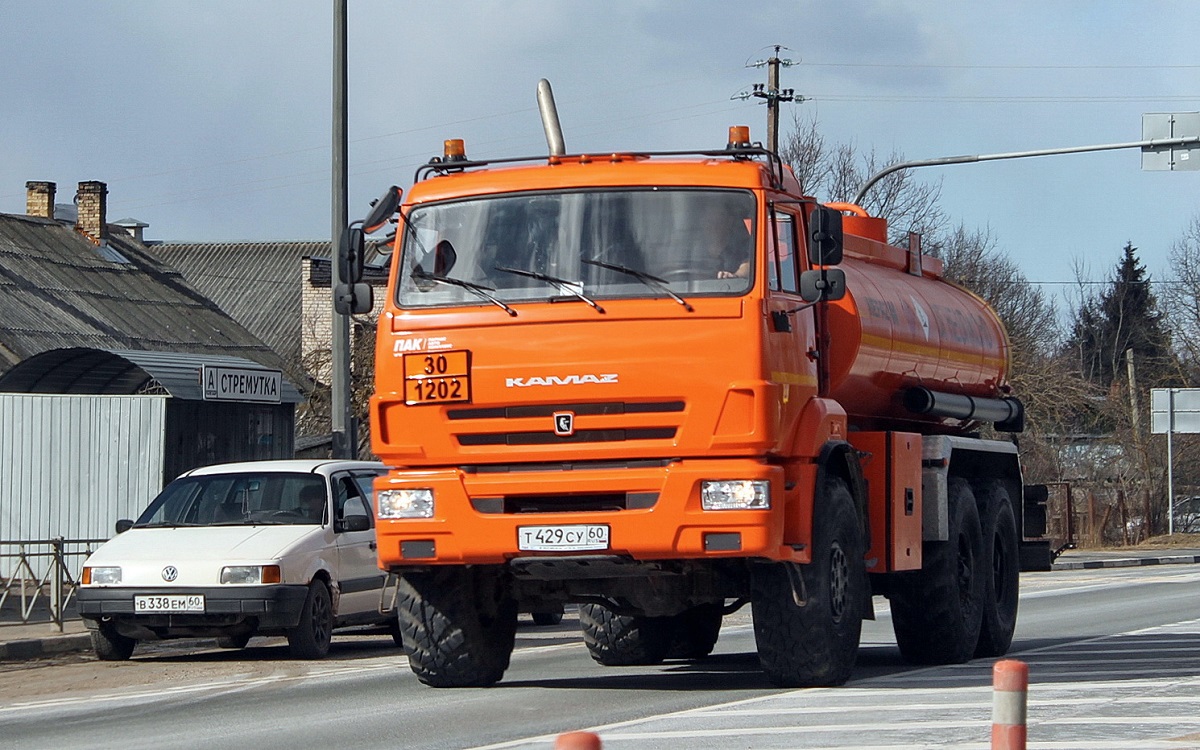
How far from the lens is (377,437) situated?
36.9 ft

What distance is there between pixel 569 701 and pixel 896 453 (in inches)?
124

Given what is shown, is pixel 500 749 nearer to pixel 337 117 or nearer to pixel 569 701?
pixel 569 701

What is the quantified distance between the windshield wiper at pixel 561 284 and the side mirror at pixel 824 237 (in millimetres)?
1530

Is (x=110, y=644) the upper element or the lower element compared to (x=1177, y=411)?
lower

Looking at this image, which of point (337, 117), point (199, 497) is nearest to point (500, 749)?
point (199, 497)

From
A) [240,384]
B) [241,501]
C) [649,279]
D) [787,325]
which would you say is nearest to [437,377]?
[649,279]

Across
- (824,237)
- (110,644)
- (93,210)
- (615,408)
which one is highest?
(93,210)

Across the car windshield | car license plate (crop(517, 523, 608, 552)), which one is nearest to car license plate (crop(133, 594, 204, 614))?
the car windshield

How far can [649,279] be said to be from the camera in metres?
11.0

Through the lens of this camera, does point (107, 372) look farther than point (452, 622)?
Yes

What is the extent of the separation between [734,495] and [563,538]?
3.35ft

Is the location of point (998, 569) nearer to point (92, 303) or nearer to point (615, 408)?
point (615, 408)

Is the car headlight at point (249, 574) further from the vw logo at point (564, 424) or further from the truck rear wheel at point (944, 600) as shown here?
the vw logo at point (564, 424)

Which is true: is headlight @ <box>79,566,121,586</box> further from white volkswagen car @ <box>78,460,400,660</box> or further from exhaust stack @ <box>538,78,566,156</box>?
exhaust stack @ <box>538,78,566,156</box>
